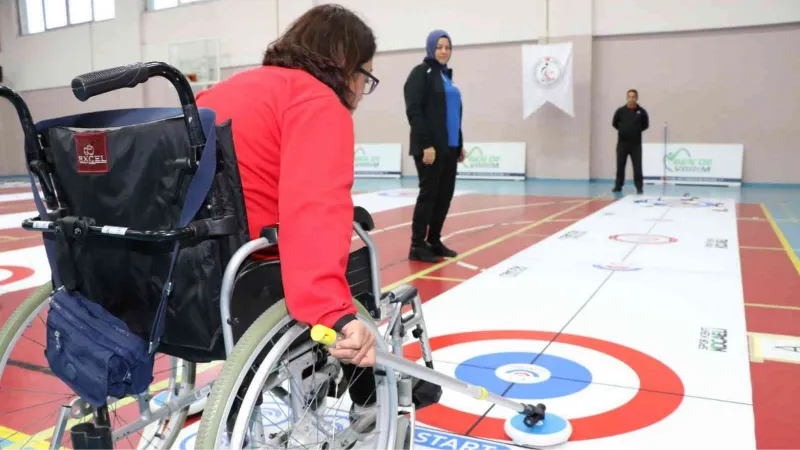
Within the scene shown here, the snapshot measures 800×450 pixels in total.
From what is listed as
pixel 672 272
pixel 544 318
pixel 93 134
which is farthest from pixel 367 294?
pixel 672 272

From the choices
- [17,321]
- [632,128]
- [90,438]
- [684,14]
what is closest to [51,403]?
[17,321]

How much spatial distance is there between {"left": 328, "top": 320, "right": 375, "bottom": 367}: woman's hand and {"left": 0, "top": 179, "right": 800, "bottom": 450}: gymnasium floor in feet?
2.92

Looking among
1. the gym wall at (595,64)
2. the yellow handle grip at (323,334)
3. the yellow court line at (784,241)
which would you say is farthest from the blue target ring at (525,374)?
the gym wall at (595,64)

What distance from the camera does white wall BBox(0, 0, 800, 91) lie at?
11.3m

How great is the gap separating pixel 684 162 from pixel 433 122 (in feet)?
27.4

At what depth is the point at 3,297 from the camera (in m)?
4.20

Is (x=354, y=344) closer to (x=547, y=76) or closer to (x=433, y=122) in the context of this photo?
(x=433, y=122)

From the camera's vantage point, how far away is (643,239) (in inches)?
230

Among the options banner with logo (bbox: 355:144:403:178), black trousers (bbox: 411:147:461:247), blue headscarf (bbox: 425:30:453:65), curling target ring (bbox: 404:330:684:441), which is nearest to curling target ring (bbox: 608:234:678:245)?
black trousers (bbox: 411:147:461:247)

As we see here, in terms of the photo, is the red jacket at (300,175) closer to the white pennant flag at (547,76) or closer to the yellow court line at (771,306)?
the yellow court line at (771,306)

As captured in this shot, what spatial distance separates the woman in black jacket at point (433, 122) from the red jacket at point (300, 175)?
323 cm

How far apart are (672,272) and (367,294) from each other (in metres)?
3.40

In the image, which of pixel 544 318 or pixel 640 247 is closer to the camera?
pixel 544 318

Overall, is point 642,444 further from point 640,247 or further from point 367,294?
point 640,247
